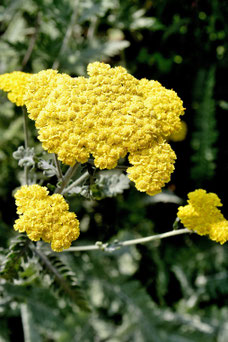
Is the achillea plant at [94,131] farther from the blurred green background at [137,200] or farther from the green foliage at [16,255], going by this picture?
the blurred green background at [137,200]

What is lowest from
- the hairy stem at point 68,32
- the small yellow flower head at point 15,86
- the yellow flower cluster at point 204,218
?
the yellow flower cluster at point 204,218

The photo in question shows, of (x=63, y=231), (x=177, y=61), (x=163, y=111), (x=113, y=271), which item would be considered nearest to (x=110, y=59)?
(x=177, y=61)

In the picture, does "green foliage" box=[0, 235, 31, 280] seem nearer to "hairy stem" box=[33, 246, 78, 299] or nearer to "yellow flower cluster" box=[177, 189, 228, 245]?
"hairy stem" box=[33, 246, 78, 299]

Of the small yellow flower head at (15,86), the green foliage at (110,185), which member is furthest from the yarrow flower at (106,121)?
the green foliage at (110,185)

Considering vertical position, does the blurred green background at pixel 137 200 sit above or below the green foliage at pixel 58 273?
above

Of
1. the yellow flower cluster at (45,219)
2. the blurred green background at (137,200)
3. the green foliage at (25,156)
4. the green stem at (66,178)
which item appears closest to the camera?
the yellow flower cluster at (45,219)

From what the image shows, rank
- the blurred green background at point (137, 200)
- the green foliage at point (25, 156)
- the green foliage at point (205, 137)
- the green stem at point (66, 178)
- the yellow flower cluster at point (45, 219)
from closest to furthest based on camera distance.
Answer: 1. the yellow flower cluster at point (45, 219)
2. the green stem at point (66, 178)
3. the green foliage at point (25, 156)
4. the blurred green background at point (137, 200)
5. the green foliage at point (205, 137)

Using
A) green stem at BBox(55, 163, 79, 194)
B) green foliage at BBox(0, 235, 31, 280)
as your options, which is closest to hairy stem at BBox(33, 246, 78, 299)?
green foliage at BBox(0, 235, 31, 280)
